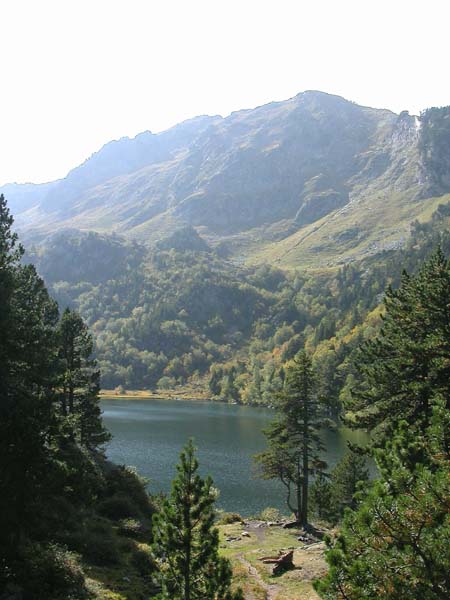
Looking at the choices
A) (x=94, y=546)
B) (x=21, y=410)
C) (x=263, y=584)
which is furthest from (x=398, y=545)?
(x=94, y=546)

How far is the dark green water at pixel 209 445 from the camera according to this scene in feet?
240

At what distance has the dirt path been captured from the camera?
87.8 ft

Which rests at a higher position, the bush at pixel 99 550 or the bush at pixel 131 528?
the bush at pixel 99 550

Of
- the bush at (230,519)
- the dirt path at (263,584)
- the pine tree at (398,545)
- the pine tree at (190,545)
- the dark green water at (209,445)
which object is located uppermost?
the pine tree at (398,545)

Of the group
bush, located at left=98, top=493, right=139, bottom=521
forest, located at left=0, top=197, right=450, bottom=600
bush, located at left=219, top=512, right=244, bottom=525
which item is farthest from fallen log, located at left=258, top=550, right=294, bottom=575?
bush, located at left=219, top=512, right=244, bottom=525

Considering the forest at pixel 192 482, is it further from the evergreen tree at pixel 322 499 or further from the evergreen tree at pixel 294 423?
the evergreen tree at pixel 322 499

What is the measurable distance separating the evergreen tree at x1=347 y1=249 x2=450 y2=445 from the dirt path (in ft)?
32.2

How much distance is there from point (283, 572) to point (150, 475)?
54868mm

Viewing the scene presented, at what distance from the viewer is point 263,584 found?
28.5 meters

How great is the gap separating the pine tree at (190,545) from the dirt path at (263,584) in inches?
397

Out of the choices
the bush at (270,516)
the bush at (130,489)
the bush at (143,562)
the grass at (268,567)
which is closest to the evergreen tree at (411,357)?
the grass at (268,567)

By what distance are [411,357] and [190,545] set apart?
18343mm

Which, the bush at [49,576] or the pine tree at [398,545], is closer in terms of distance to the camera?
the pine tree at [398,545]

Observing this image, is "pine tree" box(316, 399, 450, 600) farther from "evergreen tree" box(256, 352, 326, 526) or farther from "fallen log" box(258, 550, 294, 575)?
"evergreen tree" box(256, 352, 326, 526)
